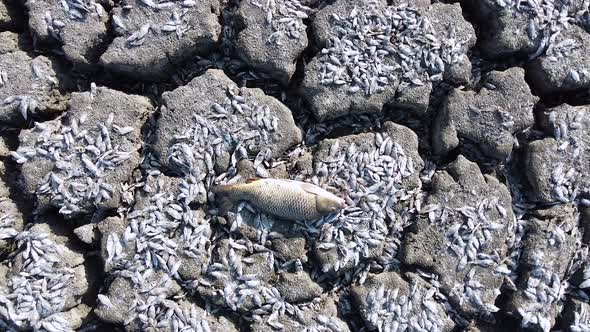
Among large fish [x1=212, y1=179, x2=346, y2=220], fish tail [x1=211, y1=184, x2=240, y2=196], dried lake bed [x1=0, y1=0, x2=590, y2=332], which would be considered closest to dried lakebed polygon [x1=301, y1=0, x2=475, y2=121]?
dried lake bed [x1=0, y1=0, x2=590, y2=332]

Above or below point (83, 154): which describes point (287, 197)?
above

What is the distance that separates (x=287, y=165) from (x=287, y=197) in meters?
0.20

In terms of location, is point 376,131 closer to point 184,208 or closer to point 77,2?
point 184,208

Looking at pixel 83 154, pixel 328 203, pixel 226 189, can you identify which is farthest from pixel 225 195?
pixel 83 154

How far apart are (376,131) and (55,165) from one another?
1.43m

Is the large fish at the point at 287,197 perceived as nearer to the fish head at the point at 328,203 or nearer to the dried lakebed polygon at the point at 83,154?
the fish head at the point at 328,203

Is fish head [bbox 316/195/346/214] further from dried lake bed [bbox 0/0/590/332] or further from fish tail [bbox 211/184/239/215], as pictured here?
fish tail [bbox 211/184/239/215]

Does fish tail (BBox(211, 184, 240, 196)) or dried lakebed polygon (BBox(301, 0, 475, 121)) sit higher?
dried lakebed polygon (BBox(301, 0, 475, 121))

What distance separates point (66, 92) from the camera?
2445 millimetres

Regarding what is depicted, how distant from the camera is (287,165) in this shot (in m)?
2.39

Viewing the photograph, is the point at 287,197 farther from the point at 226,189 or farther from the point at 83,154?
the point at 83,154

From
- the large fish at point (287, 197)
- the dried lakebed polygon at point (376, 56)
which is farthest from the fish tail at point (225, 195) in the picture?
the dried lakebed polygon at point (376, 56)

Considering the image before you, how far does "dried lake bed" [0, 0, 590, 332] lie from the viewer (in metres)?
2.30

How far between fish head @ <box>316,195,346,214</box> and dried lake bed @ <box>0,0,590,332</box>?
8cm
